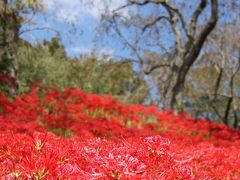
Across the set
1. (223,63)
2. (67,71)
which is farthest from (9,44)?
(223,63)

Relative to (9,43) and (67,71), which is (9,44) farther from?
(67,71)

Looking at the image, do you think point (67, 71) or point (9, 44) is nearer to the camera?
point (9, 44)

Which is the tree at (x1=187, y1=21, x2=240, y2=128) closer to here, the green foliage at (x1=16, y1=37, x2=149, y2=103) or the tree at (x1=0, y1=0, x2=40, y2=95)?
the green foliage at (x1=16, y1=37, x2=149, y2=103)

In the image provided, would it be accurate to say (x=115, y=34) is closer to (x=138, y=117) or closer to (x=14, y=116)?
(x=138, y=117)

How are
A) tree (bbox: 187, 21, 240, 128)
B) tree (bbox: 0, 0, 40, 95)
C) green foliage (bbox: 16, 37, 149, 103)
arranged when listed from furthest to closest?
tree (bbox: 187, 21, 240, 128) < green foliage (bbox: 16, 37, 149, 103) < tree (bbox: 0, 0, 40, 95)

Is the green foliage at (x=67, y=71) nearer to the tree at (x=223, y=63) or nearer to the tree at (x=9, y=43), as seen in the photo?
the tree at (x=9, y=43)

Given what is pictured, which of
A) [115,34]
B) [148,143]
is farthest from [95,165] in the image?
[115,34]

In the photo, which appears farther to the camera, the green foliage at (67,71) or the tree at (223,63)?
the tree at (223,63)

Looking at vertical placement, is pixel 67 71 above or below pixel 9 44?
below

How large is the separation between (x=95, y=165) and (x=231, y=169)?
246 centimetres

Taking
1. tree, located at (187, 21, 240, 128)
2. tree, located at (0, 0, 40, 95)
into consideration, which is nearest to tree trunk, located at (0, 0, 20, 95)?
tree, located at (0, 0, 40, 95)

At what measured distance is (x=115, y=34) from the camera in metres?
22.7

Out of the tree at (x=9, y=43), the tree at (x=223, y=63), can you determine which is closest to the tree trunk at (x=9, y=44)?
the tree at (x=9, y=43)

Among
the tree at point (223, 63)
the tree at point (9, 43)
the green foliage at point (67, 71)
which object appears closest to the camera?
the tree at point (9, 43)
